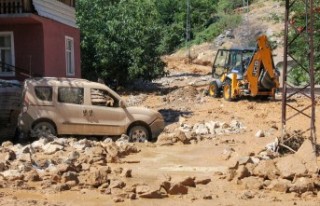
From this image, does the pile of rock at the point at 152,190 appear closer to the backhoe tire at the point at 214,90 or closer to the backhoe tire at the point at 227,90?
the backhoe tire at the point at 227,90

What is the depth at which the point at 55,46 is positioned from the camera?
68.1 ft

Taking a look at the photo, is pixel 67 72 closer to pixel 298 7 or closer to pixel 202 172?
pixel 298 7

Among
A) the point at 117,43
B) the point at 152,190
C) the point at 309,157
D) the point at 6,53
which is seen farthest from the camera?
the point at 117,43

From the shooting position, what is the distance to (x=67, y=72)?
22656mm

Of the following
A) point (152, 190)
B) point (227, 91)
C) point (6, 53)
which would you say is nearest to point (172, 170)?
point (152, 190)

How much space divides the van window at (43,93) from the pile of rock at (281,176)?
6.26 metres

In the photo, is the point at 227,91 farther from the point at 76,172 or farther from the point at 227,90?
the point at 76,172

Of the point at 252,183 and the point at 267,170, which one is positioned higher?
the point at 267,170

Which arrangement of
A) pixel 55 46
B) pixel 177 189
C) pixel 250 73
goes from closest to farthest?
1. pixel 177 189
2. pixel 55 46
3. pixel 250 73

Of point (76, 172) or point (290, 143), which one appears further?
point (290, 143)

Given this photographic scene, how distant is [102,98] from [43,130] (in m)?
1.87

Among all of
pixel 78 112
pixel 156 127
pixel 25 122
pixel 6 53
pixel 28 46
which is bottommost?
pixel 156 127

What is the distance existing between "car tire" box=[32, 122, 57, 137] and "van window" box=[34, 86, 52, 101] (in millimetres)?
684

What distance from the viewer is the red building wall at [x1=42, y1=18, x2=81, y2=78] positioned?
19.7m
